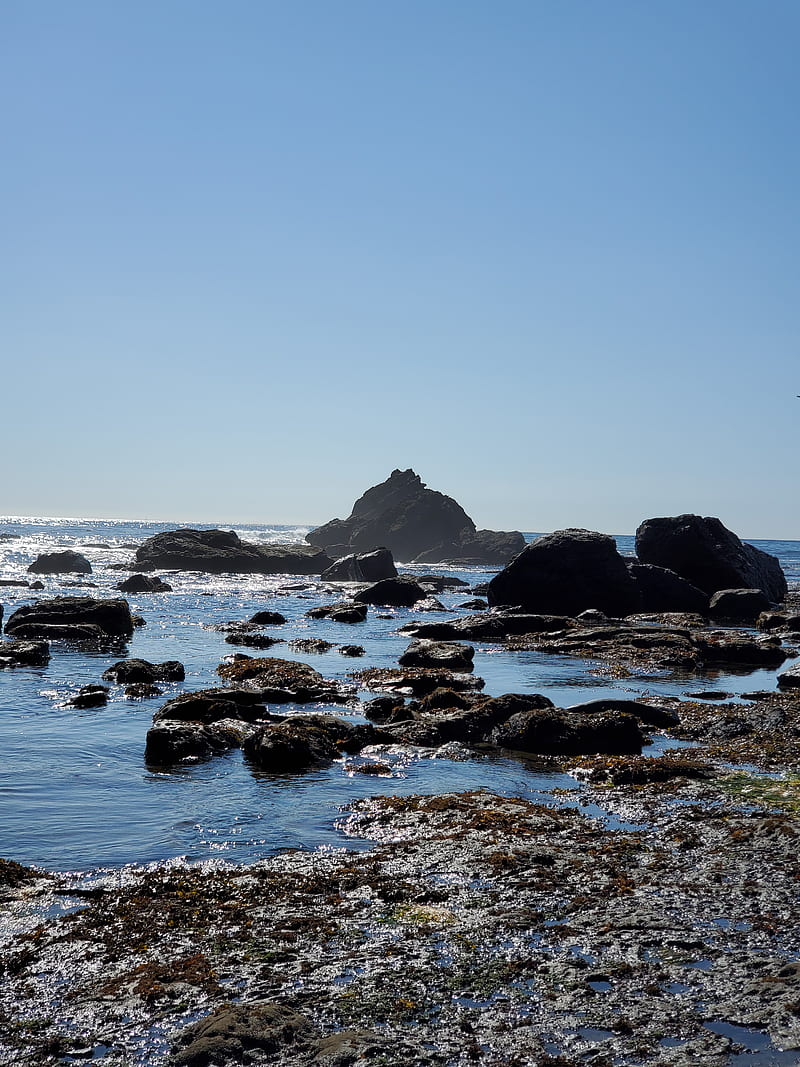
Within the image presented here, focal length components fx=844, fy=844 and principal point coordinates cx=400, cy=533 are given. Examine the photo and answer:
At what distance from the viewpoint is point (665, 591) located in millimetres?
51000

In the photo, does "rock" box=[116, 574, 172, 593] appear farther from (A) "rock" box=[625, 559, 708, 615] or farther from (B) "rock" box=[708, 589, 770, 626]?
(B) "rock" box=[708, 589, 770, 626]

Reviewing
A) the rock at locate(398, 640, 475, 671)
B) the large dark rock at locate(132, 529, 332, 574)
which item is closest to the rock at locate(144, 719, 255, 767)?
the rock at locate(398, 640, 475, 671)

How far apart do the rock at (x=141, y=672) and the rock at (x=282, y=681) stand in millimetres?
1611

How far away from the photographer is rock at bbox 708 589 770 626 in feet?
159

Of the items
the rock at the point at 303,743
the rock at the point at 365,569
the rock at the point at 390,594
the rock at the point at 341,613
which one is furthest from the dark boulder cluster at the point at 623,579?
the rock at the point at 303,743

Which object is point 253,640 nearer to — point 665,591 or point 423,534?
point 665,591

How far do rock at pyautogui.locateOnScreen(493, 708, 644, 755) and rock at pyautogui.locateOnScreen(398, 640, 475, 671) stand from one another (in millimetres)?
10661

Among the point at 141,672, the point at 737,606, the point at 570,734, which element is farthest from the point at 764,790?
the point at 737,606

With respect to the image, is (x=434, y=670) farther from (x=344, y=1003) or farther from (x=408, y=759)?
(x=344, y=1003)

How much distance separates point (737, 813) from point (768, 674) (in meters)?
18.6

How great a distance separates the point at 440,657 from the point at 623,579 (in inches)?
905

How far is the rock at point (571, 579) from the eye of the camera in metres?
48.8

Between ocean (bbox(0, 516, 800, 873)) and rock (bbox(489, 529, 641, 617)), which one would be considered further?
rock (bbox(489, 529, 641, 617))

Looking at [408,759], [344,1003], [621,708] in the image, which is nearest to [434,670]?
[621,708]
